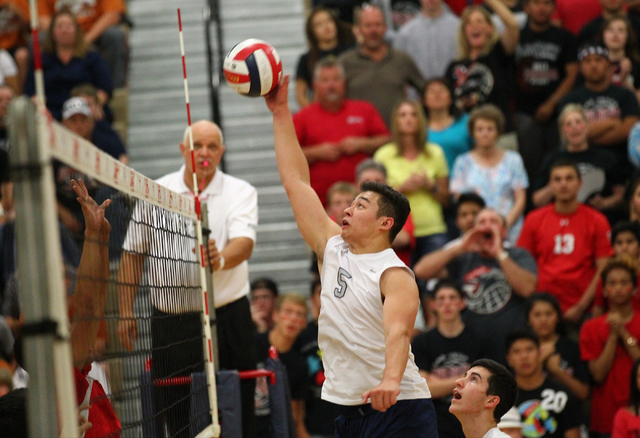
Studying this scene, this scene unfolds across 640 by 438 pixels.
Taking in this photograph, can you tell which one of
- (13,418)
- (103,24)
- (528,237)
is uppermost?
(103,24)

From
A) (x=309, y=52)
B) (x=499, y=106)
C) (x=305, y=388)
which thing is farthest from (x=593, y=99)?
(x=305, y=388)

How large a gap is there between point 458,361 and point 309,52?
4760 millimetres

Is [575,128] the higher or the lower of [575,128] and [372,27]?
the lower

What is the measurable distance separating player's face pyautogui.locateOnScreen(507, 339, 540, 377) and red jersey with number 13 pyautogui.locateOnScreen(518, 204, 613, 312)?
1.39 m

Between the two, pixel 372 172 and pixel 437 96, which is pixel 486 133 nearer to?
pixel 437 96

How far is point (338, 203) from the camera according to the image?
8.46m

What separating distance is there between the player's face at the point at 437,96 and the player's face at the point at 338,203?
205 centimetres

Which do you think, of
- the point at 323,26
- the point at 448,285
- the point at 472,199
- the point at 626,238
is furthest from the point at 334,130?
the point at 626,238

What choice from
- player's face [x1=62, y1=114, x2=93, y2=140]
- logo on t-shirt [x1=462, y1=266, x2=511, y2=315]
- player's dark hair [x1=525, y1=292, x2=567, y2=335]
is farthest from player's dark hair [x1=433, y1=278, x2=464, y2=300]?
player's face [x1=62, y1=114, x2=93, y2=140]

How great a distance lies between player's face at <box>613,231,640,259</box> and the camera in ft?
26.8

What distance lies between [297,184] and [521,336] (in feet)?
10.6

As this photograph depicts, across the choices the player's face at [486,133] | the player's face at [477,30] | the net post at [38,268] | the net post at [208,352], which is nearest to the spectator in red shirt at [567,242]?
the player's face at [486,133]

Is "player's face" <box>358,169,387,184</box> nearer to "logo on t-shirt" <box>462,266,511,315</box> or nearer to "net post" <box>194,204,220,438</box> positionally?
"logo on t-shirt" <box>462,266,511,315</box>

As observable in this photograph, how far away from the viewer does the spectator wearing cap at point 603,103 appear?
9.73m
